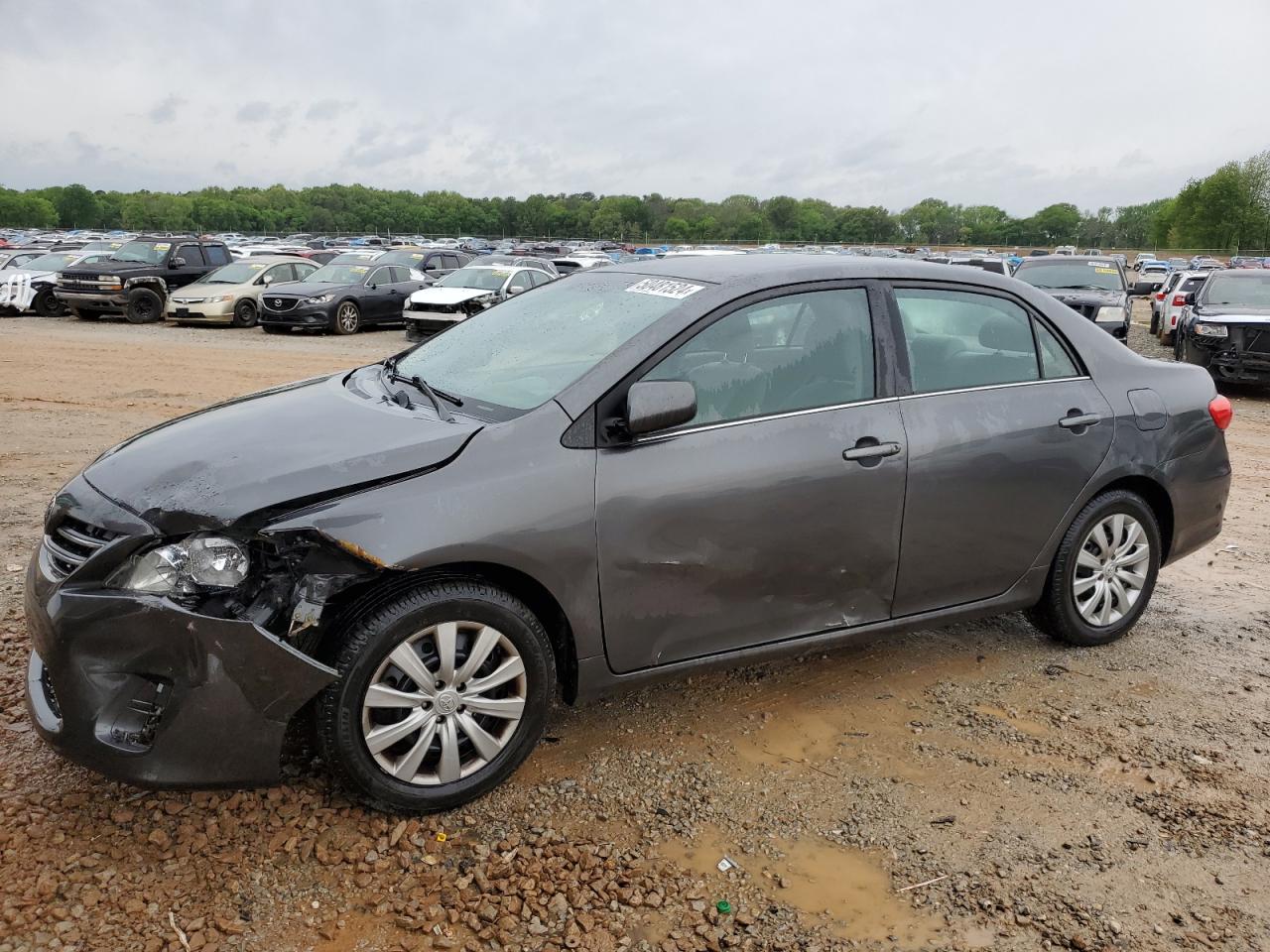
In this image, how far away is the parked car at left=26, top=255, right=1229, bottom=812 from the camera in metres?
2.83

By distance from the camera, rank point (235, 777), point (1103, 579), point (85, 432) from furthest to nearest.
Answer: point (85, 432)
point (1103, 579)
point (235, 777)

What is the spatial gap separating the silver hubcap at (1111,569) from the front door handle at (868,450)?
1284 millimetres

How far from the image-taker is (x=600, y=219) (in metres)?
120

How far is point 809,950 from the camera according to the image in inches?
104

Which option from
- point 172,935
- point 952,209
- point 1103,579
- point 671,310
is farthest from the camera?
point 952,209

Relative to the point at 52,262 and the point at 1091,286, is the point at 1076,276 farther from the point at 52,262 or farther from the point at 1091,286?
the point at 52,262

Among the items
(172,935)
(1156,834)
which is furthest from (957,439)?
(172,935)

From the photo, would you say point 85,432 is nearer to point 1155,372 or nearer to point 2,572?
point 2,572

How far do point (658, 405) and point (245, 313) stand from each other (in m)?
18.7

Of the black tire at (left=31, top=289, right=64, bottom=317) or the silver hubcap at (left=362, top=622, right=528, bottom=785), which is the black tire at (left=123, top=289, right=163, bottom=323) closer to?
the black tire at (left=31, top=289, right=64, bottom=317)

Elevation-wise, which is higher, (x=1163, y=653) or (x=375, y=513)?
(x=375, y=513)

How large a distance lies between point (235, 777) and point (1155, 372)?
417 cm

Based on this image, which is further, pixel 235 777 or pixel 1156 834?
pixel 1156 834

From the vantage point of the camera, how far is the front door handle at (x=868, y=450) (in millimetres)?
3621
